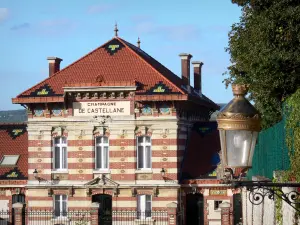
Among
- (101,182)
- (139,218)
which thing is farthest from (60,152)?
(139,218)

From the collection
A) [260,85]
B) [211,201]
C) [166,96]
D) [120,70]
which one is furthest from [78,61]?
[260,85]

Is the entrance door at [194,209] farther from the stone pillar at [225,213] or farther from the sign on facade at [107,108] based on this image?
the sign on facade at [107,108]

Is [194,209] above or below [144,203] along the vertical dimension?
below

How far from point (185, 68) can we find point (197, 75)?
384 centimetres

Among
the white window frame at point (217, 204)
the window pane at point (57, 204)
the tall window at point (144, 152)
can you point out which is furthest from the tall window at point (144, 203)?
the window pane at point (57, 204)

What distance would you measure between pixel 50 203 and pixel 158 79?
7403 mm

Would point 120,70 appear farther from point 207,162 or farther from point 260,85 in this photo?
point 260,85

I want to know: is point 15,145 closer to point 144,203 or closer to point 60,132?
point 60,132

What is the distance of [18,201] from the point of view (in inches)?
1596

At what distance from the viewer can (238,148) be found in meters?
7.98

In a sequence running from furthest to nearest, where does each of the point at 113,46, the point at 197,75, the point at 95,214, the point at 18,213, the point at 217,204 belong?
the point at 197,75, the point at 113,46, the point at 217,204, the point at 18,213, the point at 95,214

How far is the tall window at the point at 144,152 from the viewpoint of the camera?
127 feet

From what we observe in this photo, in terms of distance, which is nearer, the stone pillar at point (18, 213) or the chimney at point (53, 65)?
the stone pillar at point (18, 213)

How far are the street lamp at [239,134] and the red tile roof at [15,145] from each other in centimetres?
3279
